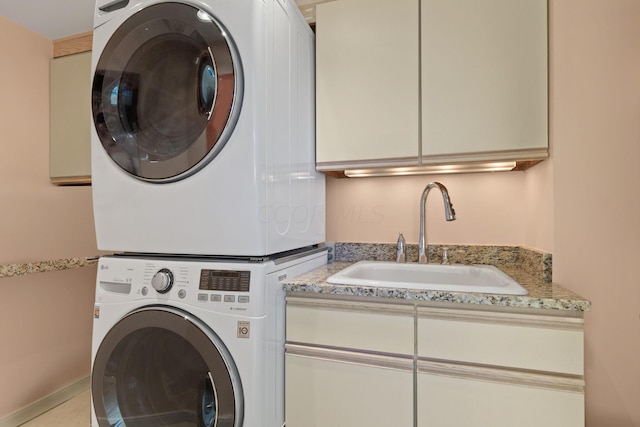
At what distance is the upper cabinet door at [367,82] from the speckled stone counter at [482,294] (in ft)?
1.83

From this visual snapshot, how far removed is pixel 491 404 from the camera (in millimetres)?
1092

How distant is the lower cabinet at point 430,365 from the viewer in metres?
1.04

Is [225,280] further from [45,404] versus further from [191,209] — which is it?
[45,404]

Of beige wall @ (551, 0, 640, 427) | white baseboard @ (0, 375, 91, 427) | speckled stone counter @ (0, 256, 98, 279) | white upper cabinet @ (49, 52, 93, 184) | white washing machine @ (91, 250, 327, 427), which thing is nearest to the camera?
white washing machine @ (91, 250, 327, 427)

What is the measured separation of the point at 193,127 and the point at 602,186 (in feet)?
5.15

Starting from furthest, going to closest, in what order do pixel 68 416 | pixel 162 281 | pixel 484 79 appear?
pixel 68 416 < pixel 484 79 < pixel 162 281

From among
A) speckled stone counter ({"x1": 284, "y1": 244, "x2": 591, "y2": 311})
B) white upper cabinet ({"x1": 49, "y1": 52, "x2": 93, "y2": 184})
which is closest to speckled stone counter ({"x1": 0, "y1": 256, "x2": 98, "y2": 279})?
white upper cabinet ({"x1": 49, "y1": 52, "x2": 93, "y2": 184})

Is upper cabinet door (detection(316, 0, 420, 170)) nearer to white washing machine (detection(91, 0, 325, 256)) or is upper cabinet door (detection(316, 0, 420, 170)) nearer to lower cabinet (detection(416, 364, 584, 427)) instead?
white washing machine (detection(91, 0, 325, 256))

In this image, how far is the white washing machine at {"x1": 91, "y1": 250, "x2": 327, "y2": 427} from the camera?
113 centimetres

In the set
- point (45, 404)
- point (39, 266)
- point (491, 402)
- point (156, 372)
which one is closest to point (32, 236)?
point (39, 266)

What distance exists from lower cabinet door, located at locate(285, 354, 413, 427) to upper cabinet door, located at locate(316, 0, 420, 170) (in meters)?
0.91

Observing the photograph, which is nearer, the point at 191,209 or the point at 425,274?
the point at 191,209

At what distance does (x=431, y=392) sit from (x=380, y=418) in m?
0.21

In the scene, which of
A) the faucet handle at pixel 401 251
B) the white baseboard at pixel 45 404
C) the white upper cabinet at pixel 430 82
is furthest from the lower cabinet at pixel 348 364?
the white baseboard at pixel 45 404
